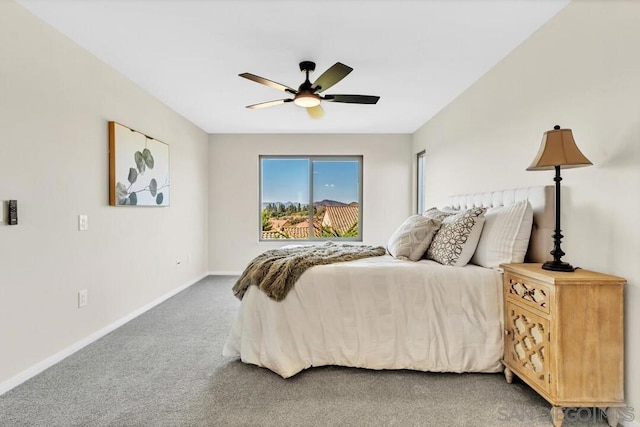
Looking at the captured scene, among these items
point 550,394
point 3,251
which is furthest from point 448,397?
point 3,251

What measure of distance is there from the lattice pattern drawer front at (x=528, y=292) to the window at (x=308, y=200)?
347 centimetres

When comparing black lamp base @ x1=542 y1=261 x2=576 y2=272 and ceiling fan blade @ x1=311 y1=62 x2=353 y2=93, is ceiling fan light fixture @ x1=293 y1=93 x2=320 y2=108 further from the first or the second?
black lamp base @ x1=542 y1=261 x2=576 y2=272

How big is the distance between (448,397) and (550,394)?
1.67 feet

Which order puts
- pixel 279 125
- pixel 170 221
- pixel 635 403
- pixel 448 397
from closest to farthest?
pixel 635 403
pixel 448 397
pixel 170 221
pixel 279 125

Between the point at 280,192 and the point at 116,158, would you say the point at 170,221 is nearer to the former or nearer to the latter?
the point at 116,158

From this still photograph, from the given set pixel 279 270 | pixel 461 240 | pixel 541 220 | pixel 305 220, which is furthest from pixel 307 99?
pixel 305 220

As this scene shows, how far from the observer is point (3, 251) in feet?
6.31

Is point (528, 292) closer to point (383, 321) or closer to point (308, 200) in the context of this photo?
point (383, 321)

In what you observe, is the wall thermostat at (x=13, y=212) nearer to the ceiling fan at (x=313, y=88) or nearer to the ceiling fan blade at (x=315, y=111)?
the ceiling fan at (x=313, y=88)

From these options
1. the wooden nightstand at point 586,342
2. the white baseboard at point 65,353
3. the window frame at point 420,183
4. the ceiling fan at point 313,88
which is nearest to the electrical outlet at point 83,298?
the white baseboard at point 65,353

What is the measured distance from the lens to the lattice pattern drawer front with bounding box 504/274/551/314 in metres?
1.65

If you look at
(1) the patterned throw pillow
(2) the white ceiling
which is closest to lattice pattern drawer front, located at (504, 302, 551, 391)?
(1) the patterned throw pillow

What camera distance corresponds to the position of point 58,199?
7.61ft

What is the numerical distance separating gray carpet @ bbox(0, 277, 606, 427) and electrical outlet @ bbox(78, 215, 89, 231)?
0.92 m
